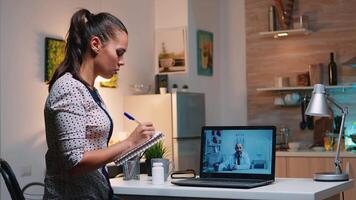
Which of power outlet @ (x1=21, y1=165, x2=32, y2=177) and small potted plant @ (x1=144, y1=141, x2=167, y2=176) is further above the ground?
small potted plant @ (x1=144, y1=141, x2=167, y2=176)

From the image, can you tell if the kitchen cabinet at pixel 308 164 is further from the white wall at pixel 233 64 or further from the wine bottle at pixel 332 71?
the white wall at pixel 233 64

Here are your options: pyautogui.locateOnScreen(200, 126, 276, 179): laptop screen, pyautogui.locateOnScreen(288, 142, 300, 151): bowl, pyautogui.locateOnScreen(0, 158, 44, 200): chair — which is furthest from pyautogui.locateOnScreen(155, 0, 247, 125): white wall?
pyautogui.locateOnScreen(0, 158, 44, 200): chair

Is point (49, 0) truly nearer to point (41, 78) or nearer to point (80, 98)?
point (41, 78)

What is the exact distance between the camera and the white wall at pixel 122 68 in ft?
15.4

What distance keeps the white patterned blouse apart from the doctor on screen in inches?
46.9

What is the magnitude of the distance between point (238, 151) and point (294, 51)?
3.62 meters

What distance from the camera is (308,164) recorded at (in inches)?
216

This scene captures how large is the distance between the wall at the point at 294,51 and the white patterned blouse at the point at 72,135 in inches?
181

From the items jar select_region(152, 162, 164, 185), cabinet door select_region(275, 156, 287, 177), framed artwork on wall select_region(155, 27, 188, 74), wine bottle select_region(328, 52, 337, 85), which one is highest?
framed artwork on wall select_region(155, 27, 188, 74)

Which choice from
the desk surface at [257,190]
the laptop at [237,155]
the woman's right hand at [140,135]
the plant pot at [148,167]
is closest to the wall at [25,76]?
the plant pot at [148,167]

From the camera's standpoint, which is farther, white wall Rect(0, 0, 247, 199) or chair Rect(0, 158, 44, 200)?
white wall Rect(0, 0, 247, 199)

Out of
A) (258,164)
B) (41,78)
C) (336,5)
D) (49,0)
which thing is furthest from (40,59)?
(336,5)

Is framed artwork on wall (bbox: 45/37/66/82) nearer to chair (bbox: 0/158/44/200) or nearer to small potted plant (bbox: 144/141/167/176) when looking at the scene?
small potted plant (bbox: 144/141/167/176)

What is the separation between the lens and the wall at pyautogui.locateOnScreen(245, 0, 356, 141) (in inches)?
236
